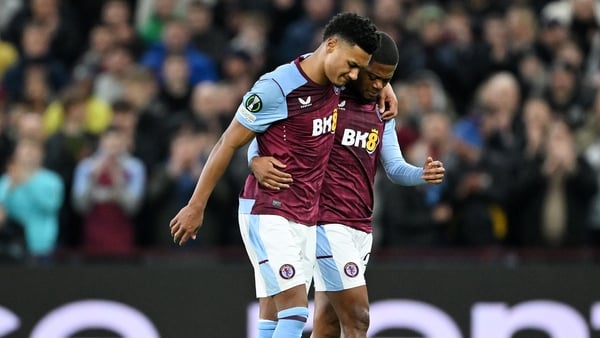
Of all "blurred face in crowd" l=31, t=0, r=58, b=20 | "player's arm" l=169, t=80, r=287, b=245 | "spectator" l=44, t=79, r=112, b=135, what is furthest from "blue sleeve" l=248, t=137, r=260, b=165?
"blurred face in crowd" l=31, t=0, r=58, b=20

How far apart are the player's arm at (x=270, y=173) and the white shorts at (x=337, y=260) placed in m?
0.62

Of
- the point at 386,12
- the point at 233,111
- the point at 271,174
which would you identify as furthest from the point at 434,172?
the point at 386,12

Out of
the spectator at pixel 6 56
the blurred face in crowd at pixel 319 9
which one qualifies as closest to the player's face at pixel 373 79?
the blurred face in crowd at pixel 319 9

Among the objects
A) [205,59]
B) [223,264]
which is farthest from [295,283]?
[205,59]

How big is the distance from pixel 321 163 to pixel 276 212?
47 cm

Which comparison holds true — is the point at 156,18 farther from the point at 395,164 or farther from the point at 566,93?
the point at 395,164

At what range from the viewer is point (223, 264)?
41.5 ft

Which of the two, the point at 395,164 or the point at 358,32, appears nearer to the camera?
the point at 358,32

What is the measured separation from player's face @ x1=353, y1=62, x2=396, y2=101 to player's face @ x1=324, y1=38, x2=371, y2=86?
0.29 m

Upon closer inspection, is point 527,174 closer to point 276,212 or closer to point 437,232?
point 437,232

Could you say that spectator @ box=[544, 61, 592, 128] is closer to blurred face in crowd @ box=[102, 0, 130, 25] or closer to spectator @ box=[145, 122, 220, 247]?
spectator @ box=[145, 122, 220, 247]

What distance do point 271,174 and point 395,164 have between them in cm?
106

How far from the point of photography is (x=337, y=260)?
9.41 meters

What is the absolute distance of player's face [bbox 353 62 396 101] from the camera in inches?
356
